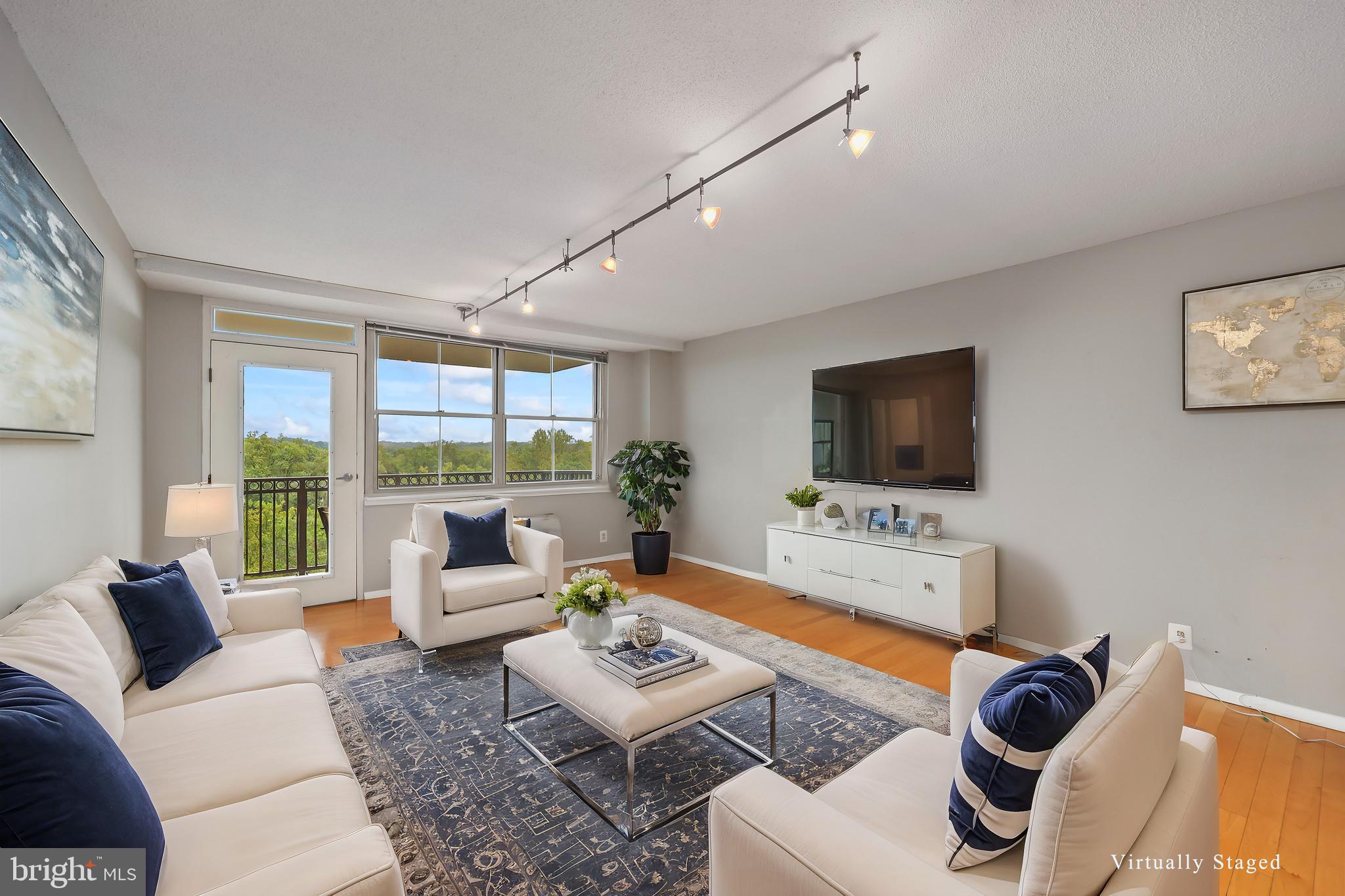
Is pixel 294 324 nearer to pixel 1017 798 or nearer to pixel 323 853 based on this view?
pixel 323 853

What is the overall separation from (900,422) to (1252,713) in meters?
2.36

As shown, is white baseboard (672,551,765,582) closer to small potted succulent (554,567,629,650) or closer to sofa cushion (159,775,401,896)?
small potted succulent (554,567,629,650)

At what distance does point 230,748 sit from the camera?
1.59 metres

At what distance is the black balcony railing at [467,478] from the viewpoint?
16.4 ft

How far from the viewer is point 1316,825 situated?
6.36 ft

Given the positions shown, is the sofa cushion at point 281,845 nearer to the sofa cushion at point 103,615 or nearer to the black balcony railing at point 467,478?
the sofa cushion at point 103,615

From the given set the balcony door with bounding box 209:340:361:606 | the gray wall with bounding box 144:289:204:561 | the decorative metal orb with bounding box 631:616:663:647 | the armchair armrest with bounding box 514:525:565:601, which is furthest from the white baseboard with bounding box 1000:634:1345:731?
the gray wall with bounding box 144:289:204:561

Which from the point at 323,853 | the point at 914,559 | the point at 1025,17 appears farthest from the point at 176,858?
the point at 914,559

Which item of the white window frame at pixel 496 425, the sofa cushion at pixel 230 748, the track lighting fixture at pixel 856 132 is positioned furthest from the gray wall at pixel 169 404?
the track lighting fixture at pixel 856 132

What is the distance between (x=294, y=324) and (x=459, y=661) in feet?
9.87

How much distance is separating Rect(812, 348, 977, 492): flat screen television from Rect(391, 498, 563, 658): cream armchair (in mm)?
2384

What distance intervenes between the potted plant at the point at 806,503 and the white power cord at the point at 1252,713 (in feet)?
7.89

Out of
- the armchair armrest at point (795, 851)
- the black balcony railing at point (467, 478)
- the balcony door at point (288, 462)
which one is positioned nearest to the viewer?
the armchair armrest at point (795, 851)

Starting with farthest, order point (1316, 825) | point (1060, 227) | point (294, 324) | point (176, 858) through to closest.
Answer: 1. point (294, 324)
2. point (1060, 227)
3. point (1316, 825)
4. point (176, 858)
